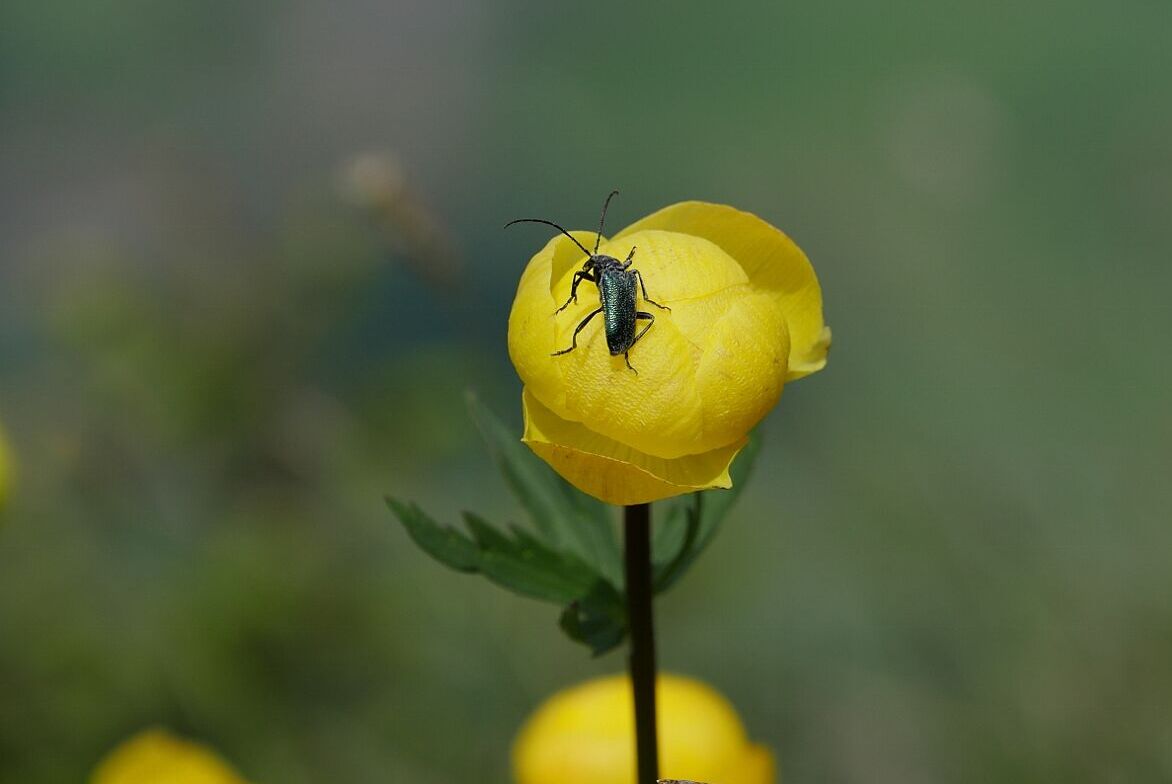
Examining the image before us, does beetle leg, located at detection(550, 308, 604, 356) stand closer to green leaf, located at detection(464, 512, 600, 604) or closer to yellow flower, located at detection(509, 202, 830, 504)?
yellow flower, located at detection(509, 202, 830, 504)

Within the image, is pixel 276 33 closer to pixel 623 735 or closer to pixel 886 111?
pixel 886 111

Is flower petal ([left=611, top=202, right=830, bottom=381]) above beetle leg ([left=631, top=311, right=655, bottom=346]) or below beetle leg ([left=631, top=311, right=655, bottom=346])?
above

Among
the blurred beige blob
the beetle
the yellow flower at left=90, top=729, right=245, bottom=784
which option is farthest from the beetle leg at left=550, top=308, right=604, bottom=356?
the blurred beige blob

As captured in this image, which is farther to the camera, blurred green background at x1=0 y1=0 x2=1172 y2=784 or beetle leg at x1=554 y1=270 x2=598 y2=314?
blurred green background at x1=0 y1=0 x2=1172 y2=784

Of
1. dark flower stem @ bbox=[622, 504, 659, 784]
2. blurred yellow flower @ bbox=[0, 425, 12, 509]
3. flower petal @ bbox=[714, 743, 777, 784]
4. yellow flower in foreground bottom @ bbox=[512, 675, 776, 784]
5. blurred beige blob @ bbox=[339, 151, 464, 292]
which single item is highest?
blurred beige blob @ bbox=[339, 151, 464, 292]

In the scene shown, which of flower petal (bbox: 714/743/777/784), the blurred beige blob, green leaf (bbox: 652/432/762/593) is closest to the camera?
green leaf (bbox: 652/432/762/593)

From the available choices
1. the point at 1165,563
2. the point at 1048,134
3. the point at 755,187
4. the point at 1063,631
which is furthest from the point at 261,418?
the point at 1048,134

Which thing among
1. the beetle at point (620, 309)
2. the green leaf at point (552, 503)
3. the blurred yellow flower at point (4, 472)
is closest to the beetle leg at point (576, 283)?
the beetle at point (620, 309)

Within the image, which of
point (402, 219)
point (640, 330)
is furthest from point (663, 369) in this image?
point (402, 219)
